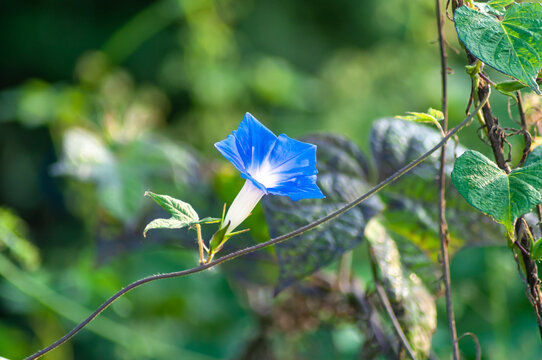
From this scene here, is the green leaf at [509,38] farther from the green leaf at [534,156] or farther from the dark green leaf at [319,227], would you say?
the dark green leaf at [319,227]

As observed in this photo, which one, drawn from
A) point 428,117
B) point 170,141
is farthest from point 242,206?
point 170,141

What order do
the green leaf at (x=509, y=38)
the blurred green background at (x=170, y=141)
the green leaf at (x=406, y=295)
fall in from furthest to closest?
the blurred green background at (x=170, y=141)
the green leaf at (x=406, y=295)
the green leaf at (x=509, y=38)

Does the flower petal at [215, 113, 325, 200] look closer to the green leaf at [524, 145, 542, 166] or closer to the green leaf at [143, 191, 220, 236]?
the green leaf at [143, 191, 220, 236]

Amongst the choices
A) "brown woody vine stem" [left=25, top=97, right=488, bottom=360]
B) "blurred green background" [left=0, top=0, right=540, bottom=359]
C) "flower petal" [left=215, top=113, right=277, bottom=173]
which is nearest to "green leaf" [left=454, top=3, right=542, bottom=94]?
"brown woody vine stem" [left=25, top=97, right=488, bottom=360]

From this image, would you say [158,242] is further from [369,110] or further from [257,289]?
[369,110]

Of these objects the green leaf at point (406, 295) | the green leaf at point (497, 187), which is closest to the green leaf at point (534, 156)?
the green leaf at point (497, 187)

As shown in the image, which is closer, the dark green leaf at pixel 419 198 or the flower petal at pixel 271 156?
the flower petal at pixel 271 156

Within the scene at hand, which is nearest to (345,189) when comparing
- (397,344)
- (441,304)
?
(397,344)

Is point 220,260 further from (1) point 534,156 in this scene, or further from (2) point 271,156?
(1) point 534,156
